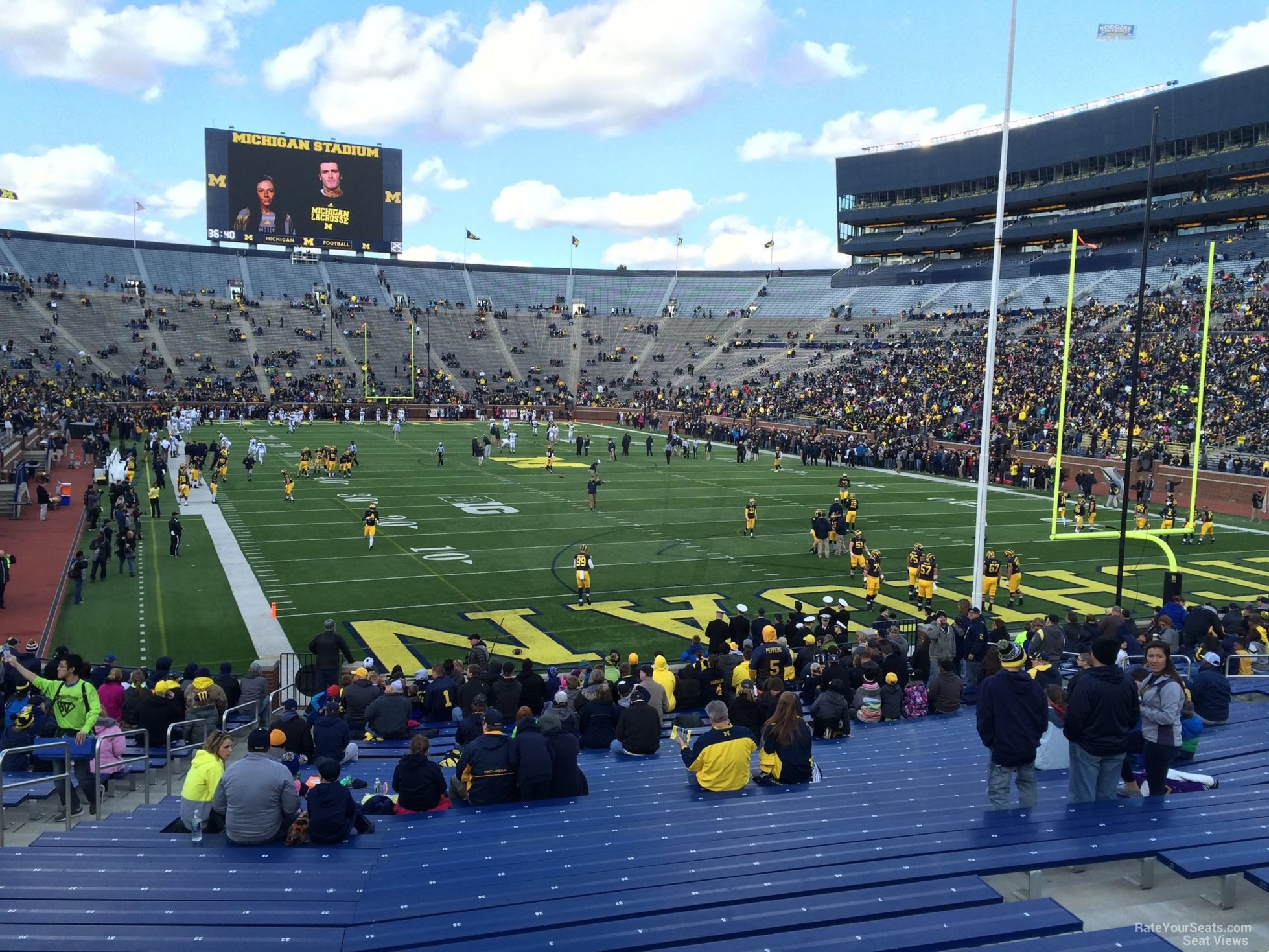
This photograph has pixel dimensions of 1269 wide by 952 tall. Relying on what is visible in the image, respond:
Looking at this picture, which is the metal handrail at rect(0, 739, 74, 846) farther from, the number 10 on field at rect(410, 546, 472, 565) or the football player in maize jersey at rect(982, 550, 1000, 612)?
the football player in maize jersey at rect(982, 550, 1000, 612)

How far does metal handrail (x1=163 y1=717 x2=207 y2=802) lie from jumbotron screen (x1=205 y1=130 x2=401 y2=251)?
213ft

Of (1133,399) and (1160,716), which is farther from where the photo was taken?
(1133,399)

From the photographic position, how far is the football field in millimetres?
17172

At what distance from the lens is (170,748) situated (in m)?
8.98

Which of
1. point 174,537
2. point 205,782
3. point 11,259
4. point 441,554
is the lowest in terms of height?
point 441,554

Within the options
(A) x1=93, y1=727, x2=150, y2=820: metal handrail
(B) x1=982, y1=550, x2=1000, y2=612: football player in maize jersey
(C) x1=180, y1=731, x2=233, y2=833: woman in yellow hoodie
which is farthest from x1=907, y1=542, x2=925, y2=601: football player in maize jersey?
(C) x1=180, y1=731, x2=233, y2=833: woman in yellow hoodie

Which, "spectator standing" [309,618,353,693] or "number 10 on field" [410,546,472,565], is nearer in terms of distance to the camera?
"spectator standing" [309,618,353,693]

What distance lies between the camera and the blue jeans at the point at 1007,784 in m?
6.55

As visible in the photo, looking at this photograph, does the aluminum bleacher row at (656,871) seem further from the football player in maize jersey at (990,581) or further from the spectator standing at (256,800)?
the football player in maize jersey at (990,581)

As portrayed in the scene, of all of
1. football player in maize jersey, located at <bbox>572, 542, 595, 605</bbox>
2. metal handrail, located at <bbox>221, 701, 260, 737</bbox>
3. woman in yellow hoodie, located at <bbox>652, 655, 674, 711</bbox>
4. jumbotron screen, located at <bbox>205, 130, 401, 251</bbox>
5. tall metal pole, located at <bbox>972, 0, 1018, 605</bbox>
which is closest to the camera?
metal handrail, located at <bbox>221, 701, 260, 737</bbox>

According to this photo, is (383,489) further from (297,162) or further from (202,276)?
(202,276)

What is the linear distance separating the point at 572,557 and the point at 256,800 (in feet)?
53.9

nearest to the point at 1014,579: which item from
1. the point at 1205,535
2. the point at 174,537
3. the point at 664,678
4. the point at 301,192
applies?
the point at 1205,535

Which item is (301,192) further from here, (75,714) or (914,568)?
(75,714)
